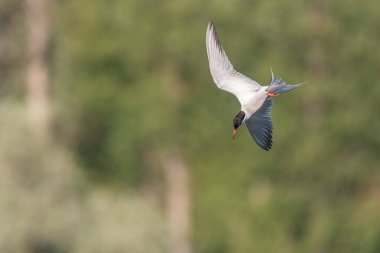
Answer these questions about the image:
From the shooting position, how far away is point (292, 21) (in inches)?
1388

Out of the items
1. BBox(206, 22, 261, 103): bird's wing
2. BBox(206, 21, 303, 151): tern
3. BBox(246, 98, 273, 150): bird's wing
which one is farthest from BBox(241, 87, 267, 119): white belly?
BBox(246, 98, 273, 150): bird's wing

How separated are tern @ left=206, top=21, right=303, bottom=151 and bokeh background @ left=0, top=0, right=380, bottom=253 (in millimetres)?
13303

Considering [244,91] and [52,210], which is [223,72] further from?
[52,210]

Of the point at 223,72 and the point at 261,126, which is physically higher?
the point at 223,72

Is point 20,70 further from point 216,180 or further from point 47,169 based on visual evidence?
point 47,169

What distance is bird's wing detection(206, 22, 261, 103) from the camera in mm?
14805

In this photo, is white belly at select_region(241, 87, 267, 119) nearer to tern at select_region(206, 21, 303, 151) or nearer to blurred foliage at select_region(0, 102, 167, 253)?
tern at select_region(206, 21, 303, 151)

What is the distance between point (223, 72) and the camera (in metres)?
15.0

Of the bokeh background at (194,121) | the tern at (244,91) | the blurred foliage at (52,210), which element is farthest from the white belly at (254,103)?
the bokeh background at (194,121)

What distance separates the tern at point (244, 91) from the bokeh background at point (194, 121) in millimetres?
13303

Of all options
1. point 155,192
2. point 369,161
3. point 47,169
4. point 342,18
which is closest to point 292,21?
point 342,18

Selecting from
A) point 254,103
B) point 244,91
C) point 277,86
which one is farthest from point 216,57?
point 277,86

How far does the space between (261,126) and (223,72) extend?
0.62 meters

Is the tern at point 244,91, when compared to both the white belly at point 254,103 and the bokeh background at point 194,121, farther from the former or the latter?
the bokeh background at point 194,121
